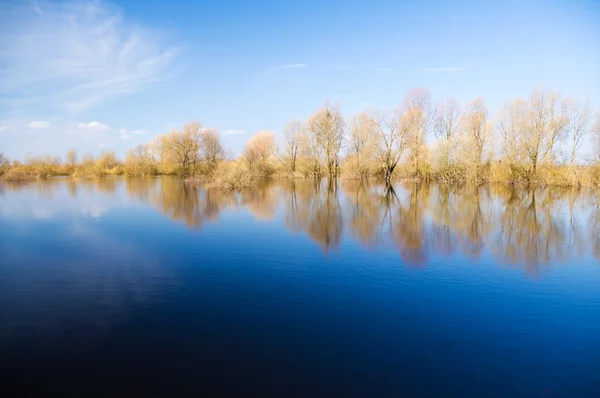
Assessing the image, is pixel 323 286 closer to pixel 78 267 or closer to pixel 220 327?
pixel 220 327

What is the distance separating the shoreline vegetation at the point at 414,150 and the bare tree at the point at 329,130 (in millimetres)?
145

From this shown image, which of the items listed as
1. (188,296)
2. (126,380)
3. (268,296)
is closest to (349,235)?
(268,296)

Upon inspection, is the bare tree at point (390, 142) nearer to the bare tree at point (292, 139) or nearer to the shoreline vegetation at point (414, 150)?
the shoreline vegetation at point (414, 150)

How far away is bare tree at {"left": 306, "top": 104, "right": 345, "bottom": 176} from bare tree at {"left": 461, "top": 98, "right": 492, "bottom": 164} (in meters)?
16.7

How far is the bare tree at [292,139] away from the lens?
64.7 meters

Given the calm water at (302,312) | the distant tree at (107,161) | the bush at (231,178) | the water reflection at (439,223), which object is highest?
the distant tree at (107,161)

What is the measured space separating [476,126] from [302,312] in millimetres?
45240

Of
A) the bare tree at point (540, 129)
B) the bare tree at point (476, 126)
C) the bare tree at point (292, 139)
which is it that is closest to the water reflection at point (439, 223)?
the bare tree at point (540, 129)

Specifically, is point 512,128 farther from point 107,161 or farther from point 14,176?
point 107,161

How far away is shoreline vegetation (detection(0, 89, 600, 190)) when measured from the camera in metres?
36.8

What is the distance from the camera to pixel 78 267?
9.66 metres

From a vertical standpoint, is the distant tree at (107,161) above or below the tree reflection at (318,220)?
above

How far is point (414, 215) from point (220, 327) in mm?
14039

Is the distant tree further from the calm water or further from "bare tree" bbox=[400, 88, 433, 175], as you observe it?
the calm water
